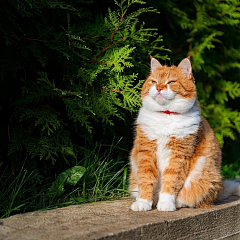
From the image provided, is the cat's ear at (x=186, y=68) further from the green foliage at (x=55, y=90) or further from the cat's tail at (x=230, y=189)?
the cat's tail at (x=230, y=189)

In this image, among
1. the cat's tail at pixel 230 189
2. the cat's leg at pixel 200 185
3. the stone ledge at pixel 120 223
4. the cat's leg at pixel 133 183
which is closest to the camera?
the stone ledge at pixel 120 223

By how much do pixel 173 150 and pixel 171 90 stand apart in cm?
42

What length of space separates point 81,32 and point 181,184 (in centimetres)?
153

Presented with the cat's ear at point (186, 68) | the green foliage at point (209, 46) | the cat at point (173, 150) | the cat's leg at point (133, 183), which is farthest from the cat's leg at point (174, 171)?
the green foliage at point (209, 46)

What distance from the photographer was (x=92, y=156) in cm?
365

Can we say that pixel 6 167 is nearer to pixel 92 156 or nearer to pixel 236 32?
pixel 92 156

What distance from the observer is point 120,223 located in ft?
7.75

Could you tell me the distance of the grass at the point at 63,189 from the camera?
2924 mm

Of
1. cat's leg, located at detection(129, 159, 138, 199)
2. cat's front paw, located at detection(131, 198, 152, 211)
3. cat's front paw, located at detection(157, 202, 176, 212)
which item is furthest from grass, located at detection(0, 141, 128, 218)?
cat's front paw, located at detection(157, 202, 176, 212)

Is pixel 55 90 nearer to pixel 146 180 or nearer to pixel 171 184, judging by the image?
pixel 146 180

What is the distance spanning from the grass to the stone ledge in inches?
9.1

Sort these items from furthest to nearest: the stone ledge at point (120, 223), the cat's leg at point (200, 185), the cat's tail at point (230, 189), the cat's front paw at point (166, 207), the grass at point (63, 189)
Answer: the cat's tail at point (230, 189)
the grass at point (63, 189)
the cat's leg at point (200, 185)
the cat's front paw at point (166, 207)
the stone ledge at point (120, 223)

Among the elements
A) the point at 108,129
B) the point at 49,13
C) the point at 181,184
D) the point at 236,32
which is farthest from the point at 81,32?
the point at 236,32

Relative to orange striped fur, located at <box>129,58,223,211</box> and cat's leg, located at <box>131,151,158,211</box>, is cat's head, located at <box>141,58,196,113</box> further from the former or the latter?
cat's leg, located at <box>131,151,158,211</box>
